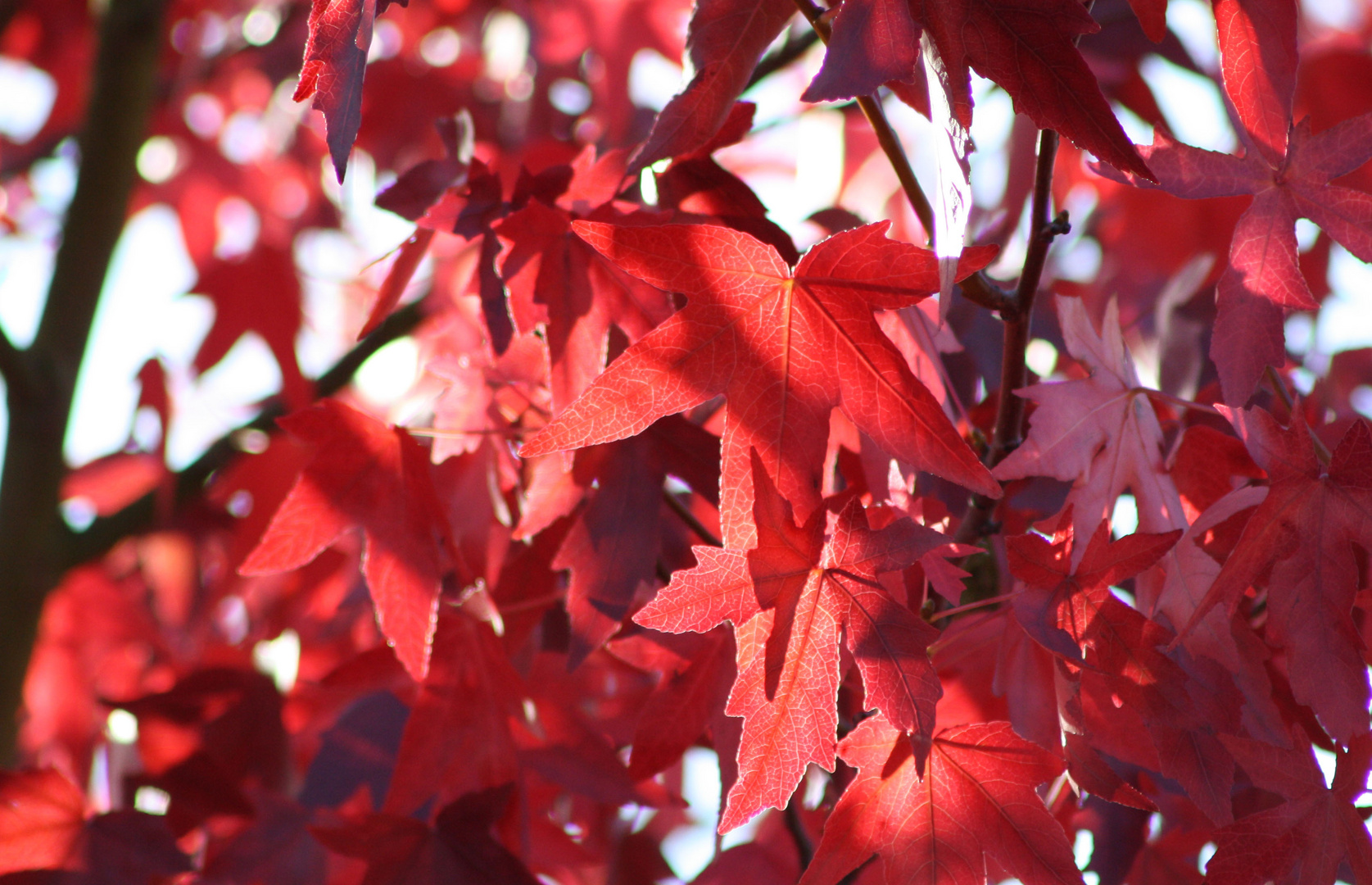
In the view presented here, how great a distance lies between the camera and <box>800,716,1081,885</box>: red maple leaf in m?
0.56

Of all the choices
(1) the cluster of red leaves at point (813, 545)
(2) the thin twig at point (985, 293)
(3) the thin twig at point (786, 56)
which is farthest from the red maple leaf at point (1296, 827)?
(3) the thin twig at point (786, 56)

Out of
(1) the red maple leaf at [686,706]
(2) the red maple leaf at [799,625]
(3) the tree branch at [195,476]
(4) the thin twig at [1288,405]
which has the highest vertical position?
(4) the thin twig at [1288,405]

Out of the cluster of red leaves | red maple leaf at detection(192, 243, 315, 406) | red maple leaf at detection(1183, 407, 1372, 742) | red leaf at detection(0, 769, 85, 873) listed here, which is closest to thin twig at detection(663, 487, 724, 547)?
the cluster of red leaves

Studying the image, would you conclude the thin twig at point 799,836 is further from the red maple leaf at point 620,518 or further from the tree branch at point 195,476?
the tree branch at point 195,476

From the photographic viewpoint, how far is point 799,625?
53cm

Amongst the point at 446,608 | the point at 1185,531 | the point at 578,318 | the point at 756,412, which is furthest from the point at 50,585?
the point at 1185,531

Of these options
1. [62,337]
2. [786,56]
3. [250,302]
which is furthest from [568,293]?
[62,337]

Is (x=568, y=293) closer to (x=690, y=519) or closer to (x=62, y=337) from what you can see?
(x=690, y=519)

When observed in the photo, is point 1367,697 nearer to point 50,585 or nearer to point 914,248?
point 914,248

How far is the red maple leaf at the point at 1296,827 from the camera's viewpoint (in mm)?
563

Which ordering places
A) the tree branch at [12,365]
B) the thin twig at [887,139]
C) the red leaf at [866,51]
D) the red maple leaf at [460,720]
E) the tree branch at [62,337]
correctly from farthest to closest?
the tree branch at [62,337]
the tree branch at [12,365]
the red maple leaf at [460,720]
the thin twig at [887,139]
the red leaf at [866,51]

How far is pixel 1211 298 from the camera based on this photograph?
914 mm

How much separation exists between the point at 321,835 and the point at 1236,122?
29.7 inches

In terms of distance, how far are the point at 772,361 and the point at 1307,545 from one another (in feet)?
0.97
